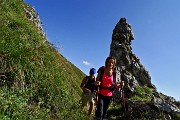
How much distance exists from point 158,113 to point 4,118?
17.1 m

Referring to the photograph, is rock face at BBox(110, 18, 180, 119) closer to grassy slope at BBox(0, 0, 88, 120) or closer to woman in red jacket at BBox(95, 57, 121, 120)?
woman in red jacket at BBox(95, 57, 121, 120)

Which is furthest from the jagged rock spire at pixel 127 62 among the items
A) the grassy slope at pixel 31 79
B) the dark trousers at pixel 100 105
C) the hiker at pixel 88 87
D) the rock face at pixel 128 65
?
the grassy slope at pixel 31 79

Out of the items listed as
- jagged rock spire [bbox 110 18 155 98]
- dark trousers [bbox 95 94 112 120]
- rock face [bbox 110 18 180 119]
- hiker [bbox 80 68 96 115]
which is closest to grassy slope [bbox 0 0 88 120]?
dark trousers [bbox 95 94 112 120]

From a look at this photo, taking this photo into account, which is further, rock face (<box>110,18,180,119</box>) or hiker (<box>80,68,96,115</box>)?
rock face (<box>110,18,180,119</box>)

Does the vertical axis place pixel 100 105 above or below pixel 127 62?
below

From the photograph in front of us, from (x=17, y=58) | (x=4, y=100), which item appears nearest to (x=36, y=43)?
(x=17, y=58)

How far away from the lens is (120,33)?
43281mm

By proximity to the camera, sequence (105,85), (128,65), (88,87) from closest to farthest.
A: 1. (105,85)
2. (88,87)
3. (128,65)

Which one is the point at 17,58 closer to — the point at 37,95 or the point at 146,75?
the point at 37,95

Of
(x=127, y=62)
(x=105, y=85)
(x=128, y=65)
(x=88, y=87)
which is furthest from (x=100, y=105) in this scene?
(x=127, y=62)

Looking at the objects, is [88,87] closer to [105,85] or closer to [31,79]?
[105,85]

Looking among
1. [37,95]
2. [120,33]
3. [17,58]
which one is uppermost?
[120,33]

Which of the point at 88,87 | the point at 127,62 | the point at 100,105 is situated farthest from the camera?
the point at 127,62

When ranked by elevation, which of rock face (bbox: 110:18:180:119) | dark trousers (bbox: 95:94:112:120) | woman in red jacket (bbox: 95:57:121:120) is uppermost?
rock face (bbox: 110:18:180:119)
